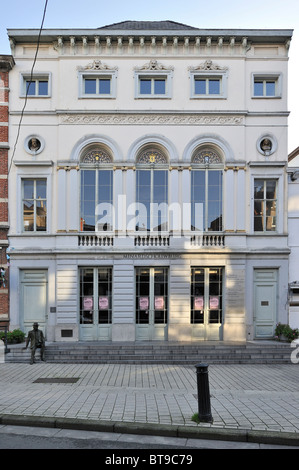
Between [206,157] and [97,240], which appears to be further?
[206,157]

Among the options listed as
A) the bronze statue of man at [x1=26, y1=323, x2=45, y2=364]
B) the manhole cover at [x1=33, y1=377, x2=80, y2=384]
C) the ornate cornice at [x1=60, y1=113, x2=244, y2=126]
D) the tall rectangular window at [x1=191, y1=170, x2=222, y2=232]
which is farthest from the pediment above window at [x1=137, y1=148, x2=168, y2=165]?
the manhole cover at [x1=33, y1=377, x2=80, y2=384]

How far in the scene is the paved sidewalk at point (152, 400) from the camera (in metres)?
6.83

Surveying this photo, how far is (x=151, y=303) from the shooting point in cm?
1585

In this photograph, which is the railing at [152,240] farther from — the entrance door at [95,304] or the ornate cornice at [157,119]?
the ornate cornice at [157,119]

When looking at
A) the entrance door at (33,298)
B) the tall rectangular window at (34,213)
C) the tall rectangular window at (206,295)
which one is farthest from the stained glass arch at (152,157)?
the entrance door at (33,298)

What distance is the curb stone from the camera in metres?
6.43

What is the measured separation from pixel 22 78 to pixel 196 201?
8.43m

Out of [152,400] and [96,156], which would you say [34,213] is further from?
[152,400]

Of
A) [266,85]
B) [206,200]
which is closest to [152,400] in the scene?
[206,200]

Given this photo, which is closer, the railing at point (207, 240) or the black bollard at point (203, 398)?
the black bollard at point (203, 398)

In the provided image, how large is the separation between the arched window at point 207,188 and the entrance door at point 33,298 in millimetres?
6490

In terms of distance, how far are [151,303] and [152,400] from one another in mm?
7445

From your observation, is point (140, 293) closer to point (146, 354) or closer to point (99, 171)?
point (146, 354)

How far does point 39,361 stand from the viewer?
532 inches
